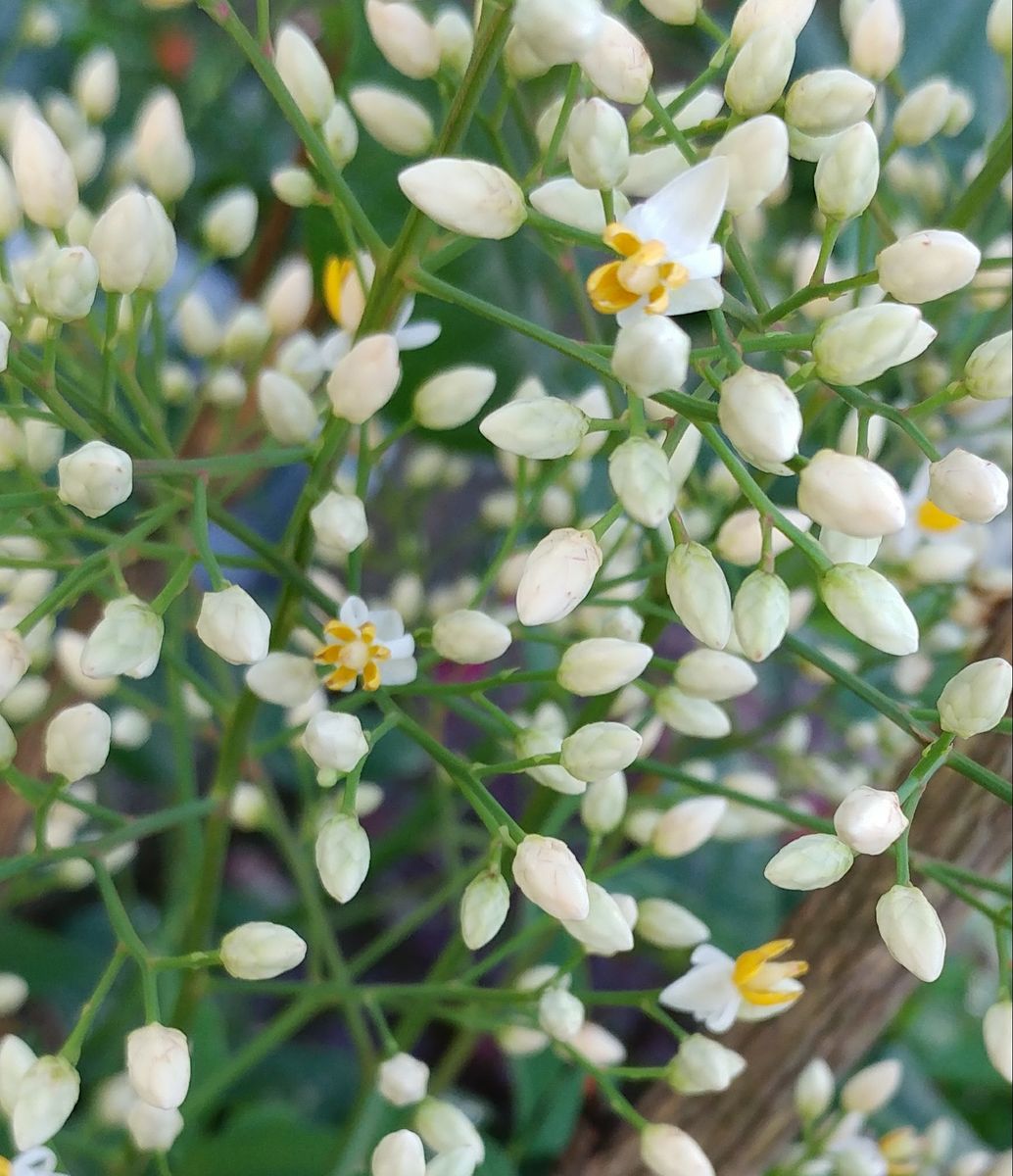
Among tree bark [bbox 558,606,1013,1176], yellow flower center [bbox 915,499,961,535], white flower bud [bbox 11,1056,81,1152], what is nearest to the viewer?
white flower bud [bbox 11,1056,81,1152]

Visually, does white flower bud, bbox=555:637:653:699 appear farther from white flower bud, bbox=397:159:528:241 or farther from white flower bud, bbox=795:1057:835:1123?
white flower bud, bbox=795:1057:835:1123

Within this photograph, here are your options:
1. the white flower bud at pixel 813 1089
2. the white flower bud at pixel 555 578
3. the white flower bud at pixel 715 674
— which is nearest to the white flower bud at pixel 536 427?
the white flower bud at pixel 555 578

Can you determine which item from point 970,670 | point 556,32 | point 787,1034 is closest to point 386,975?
point 787,1034

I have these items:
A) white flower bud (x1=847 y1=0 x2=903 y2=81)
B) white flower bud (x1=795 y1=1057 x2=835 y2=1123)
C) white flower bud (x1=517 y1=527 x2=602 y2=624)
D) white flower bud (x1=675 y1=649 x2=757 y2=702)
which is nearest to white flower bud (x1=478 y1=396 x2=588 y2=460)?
white flower bud (x1=517 y1=527 x2=602 y2=624)

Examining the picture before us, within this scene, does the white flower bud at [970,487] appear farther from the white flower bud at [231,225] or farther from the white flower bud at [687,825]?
the white flower bud at [231,225]

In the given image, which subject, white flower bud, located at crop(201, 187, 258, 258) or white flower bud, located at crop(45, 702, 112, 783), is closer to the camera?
white flower bud, located at crop(45, 702, 112, 783)
